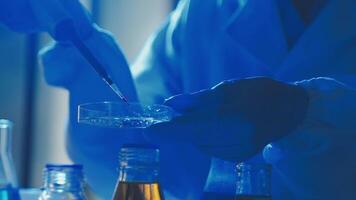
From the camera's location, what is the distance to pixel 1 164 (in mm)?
560

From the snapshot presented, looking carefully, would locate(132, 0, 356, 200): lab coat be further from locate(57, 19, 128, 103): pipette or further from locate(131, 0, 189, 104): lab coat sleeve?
locate(57, 19, 128, 103): pipette

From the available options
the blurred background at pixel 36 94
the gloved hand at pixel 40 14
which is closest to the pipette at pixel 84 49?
the gloved hand at pixel 40 14

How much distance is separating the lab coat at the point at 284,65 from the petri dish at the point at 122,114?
7cm

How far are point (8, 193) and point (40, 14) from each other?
0.18 m

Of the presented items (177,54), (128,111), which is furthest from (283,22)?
(128,111)

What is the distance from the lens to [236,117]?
1.50 ft

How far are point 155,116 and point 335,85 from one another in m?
0.15

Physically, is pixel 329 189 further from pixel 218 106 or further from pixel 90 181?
pixel 90 181

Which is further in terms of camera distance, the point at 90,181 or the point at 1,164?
the point at 90,181

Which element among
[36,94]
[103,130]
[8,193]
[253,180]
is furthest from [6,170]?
[36,94]

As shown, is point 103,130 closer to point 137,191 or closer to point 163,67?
point 163,67

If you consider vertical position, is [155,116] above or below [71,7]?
below

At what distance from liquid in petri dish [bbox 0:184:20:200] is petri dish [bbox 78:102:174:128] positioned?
12cm

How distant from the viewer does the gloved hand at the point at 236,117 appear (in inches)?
17.9
